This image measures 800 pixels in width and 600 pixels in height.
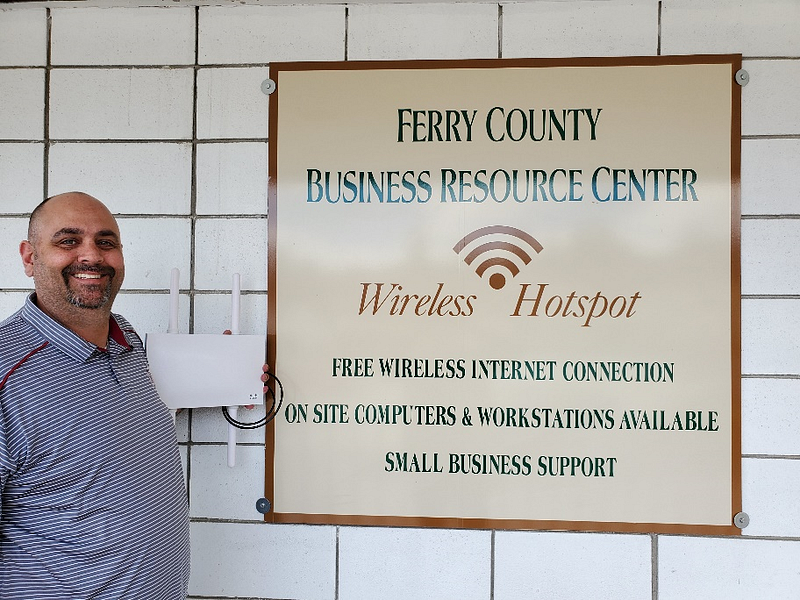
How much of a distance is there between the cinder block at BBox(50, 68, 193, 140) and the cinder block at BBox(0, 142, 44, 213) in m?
0.08

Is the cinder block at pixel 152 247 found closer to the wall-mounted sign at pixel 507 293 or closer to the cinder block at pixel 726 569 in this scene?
the wall-mounted sign at pixel 507 293

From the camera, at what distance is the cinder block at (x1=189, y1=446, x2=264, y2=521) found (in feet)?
5.78

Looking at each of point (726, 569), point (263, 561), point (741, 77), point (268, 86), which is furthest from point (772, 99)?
point (263, 561)

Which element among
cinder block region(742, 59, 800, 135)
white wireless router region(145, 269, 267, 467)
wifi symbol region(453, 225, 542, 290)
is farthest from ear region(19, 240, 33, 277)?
cinder block region(742, 59, 800, 135)

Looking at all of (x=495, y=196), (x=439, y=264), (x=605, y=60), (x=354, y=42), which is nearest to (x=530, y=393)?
(x=439, y=264)

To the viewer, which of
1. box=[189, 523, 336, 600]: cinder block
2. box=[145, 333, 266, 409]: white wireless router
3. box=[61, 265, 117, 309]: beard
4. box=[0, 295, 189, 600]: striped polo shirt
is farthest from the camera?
box=[189, 523, 336, 600]: cinder block

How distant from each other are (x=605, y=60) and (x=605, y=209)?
378 mm

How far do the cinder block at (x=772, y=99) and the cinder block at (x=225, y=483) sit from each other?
1.50m

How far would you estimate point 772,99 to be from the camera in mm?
1687

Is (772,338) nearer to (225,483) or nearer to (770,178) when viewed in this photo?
(770,178)

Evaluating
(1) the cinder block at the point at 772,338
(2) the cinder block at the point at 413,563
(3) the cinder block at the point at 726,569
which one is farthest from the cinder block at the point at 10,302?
(1) the cinder block at the point at 772,338

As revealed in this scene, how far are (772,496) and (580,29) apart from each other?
4.14ft

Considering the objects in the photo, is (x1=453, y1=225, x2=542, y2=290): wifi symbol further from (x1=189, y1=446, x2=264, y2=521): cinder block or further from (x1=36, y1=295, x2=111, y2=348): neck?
(x1=36, y1=295, x2=111, y2=348): neck

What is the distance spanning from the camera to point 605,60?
1707 mm
